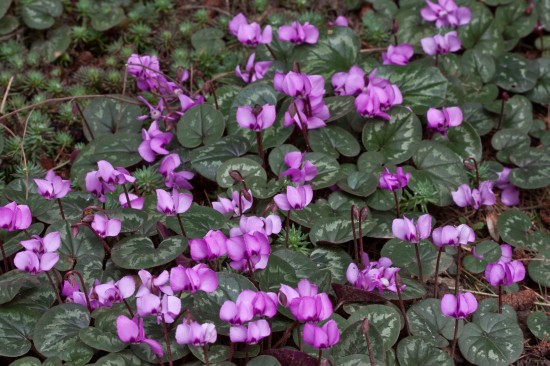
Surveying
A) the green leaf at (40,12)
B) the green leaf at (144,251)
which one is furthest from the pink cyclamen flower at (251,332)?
the green leaf at (40,12)

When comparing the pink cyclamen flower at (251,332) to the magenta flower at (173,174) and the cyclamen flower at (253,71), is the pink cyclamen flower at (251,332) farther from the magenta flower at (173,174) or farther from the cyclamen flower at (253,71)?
the cyclamen flower at (253,71)

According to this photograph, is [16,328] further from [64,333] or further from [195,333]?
[195,333]

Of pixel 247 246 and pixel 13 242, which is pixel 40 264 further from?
pixel 247 246

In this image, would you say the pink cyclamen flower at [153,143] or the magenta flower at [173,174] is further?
the pink cyclamen flower at [153,143]

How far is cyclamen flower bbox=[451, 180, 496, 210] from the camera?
10.8 ft

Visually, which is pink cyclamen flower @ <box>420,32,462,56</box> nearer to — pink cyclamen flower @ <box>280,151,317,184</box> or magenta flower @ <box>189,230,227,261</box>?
pink cyclamen flower @ <box>280,151,317,184</box>

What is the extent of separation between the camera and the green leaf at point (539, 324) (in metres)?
2.88

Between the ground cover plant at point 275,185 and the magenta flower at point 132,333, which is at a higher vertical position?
the magenta flower at point 132,333

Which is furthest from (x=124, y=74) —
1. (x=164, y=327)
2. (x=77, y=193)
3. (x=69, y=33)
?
(x=164, y=327)

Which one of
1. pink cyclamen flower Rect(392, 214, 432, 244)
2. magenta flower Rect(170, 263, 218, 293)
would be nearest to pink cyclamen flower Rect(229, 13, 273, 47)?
pink cyclamen flower Rect(392, 214, 432, 244)

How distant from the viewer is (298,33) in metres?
3.76

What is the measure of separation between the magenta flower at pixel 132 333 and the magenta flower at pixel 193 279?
16 centimetres

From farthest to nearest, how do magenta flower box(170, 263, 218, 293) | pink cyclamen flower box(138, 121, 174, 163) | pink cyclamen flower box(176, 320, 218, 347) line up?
pink cyclamen flower box(138, 121, 174, 163)
magenta flower box(170, 263, 218, 293)
pink cyclamen flower box(176, 320, 218, 347)

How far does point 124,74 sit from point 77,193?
92 cm
